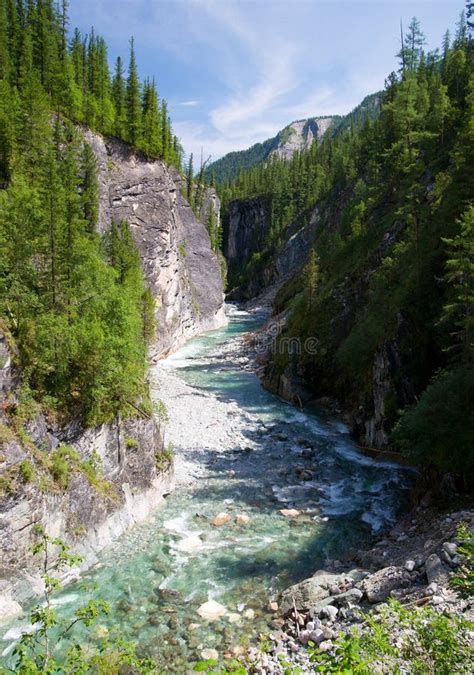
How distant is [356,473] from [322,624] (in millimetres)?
11751

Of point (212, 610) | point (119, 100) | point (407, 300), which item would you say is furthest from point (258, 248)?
point (212, 610)

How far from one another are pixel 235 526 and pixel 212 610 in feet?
15.2

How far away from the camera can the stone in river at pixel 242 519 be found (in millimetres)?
17578

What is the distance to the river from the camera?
12.3 meters

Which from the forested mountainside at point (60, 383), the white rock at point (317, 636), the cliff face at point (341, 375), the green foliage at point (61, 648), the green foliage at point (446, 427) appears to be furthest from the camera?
the cliff face at point (341, 375)

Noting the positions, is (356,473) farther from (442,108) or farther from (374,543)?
(442,108)

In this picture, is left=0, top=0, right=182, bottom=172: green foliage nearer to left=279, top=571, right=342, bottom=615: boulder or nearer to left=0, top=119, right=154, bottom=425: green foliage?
left=0, top=119, right=154, bottom=425: green foliage

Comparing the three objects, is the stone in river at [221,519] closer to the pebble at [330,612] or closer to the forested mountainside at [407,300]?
the pebble at [330,612]

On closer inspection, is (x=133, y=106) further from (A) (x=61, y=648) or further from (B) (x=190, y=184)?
(A) (x=61, y=648)

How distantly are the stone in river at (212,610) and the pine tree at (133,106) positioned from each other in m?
51.4

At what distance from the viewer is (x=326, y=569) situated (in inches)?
574

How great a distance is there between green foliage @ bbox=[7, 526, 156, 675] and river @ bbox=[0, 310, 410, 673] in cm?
74

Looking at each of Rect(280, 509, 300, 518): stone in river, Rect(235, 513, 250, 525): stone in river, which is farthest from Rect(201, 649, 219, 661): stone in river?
Rect(280, 509, 300, 518): stone in river

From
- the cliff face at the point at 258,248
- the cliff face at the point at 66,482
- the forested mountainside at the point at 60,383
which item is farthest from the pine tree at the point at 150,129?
the cliff face at the point at 66,482
